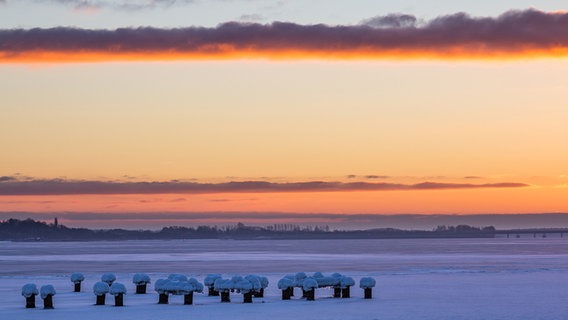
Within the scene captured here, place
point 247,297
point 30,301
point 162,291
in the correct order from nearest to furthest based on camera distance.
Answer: point 30,301 < point 162,291 < point 247,297

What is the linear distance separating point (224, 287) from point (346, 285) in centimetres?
472

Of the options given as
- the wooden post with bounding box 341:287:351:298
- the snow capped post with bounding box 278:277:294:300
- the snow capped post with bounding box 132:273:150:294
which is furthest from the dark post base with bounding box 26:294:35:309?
the wooden post with bounding box 341:287:351:298

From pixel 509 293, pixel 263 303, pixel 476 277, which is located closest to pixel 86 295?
pixel 263 303

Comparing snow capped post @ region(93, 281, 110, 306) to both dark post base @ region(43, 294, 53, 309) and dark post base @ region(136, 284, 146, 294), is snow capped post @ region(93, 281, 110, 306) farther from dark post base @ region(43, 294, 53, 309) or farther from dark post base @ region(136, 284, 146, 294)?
dark post base @ region(136, 284, 146, 294)

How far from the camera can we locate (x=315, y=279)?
1455 inches

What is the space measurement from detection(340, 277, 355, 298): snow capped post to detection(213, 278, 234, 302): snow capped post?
426 centimetres

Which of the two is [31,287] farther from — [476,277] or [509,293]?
[476,277]

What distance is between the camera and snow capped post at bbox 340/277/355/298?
37.1 metres

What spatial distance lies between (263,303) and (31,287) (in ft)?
24.8

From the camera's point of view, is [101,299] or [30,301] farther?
[101,299]

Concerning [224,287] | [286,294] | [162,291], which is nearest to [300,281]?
[286,294]

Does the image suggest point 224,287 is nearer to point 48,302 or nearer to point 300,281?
point 300,281

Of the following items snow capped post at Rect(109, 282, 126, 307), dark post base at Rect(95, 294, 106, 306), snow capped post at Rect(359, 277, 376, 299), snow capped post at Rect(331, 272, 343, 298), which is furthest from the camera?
snow capped post at Rect(331, 272, 343, 298)

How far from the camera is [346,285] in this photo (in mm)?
37156
